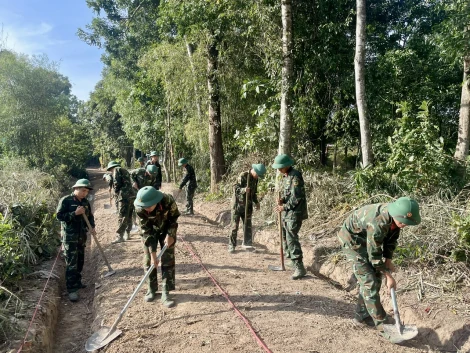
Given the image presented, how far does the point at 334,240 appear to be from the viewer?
22.4 ft

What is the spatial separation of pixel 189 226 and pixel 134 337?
5.05 meters

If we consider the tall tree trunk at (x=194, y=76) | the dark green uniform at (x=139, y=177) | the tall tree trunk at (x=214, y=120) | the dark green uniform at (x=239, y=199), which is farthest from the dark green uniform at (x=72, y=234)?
the tall tree trunk at (x=194, y=76)

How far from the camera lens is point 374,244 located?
365cm

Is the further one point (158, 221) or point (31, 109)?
point (31, 109)

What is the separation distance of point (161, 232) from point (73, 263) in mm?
1945

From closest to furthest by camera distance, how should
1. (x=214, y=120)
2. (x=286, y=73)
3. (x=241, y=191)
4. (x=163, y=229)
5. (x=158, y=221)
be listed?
(x=158, y=221)
(x=163, y=229)
(x=241, y=191)
(x=286, y=73)
(x=214, y=120)

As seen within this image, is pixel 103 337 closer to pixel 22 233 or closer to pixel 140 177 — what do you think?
pixel 22 233

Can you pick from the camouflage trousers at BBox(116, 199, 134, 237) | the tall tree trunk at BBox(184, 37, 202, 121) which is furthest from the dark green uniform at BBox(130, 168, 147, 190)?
the tall tree trunk at BBox(184, 37, 202, 121)

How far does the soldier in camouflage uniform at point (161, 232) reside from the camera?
4395 mm

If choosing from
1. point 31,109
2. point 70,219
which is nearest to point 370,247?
point 70,219

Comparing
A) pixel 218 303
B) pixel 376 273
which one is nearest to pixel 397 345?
pixel 376 273

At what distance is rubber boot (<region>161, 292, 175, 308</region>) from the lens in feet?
15.1

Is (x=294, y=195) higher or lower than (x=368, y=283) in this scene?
higher

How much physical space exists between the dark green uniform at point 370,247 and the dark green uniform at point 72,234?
407cm
